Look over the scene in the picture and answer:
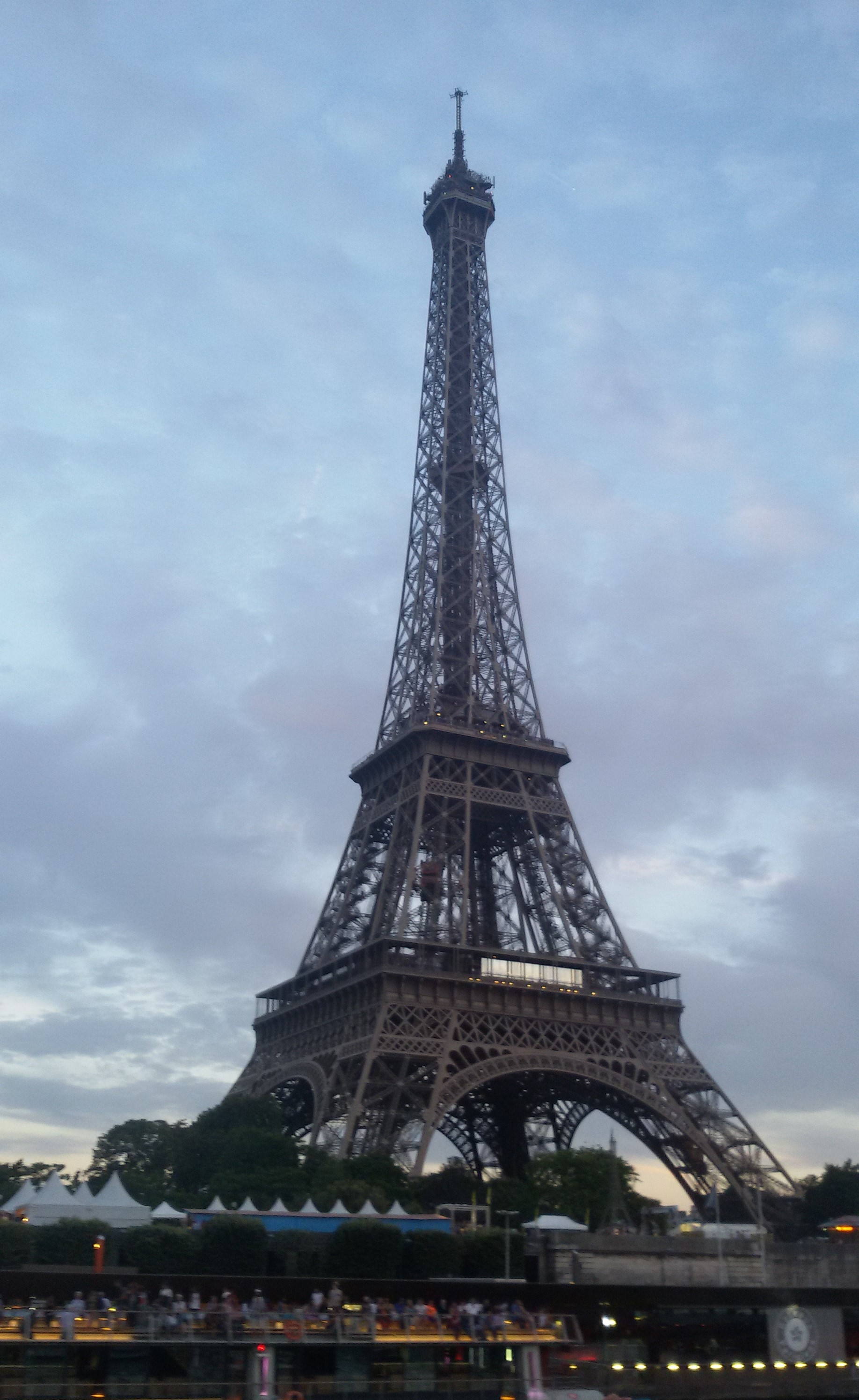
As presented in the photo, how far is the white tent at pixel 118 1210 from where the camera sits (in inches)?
1661

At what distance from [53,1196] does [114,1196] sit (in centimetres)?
199

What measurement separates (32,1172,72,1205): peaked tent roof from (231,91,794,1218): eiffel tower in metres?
19.7

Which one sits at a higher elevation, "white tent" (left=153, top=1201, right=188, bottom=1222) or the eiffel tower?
the eiffel tower

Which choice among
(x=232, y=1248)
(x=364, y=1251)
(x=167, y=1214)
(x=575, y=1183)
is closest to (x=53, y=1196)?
(x=167, y=1214)

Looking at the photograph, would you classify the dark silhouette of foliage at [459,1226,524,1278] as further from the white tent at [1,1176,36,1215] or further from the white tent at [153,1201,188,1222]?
the white tent at [1,1176,36,1215]

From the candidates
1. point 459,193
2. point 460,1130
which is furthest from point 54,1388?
point 459,193

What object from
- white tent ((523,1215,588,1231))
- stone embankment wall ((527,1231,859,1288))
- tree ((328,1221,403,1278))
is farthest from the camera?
white tent ((523,1215,588,1231))

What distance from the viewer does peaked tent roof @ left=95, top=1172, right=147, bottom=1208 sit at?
4278 centimetres

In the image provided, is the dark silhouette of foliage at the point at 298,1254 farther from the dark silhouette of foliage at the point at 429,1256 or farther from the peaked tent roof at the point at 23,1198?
the peaked tent roof at the point at 23,1198

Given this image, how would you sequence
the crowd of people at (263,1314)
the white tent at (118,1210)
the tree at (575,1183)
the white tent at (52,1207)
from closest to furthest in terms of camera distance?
the crowd of people at (263,1314) < the white tent at (52,1207) < the white tent at (118,1210) < the tree at (575,1183)

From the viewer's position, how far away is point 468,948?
6912 centimetres

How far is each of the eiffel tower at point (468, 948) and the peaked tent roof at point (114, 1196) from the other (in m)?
18.1

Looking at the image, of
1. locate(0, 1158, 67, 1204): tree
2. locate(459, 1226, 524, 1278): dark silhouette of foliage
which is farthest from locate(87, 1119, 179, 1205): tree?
locate(459, 1226, 524, 1278): dark silhouette of foliage

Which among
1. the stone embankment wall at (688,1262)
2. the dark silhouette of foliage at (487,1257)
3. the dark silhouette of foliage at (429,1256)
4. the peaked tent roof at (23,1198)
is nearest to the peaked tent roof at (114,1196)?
the peaked tent roof at (23,1198)
